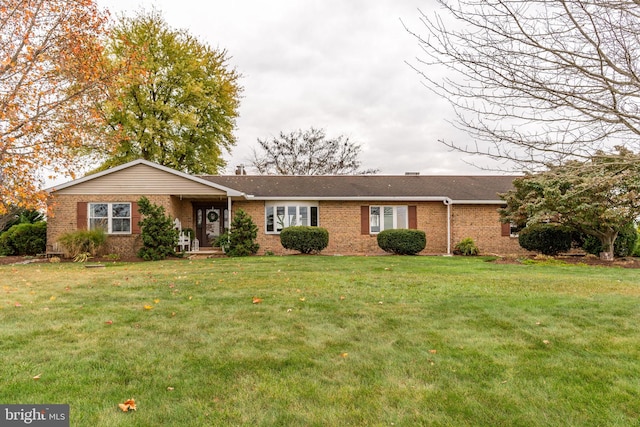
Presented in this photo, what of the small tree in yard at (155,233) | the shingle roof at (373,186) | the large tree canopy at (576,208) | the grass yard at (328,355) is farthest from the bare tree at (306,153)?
the grass yard at (328,355)

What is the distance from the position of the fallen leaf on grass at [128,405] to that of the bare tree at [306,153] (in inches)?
1251

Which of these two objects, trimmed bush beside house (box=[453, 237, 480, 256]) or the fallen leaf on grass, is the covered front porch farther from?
the fallen leaf on grass

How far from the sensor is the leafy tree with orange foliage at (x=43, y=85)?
11.2 m

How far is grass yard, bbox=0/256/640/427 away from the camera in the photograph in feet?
9.02

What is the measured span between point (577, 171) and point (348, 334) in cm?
288

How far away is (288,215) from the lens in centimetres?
1809

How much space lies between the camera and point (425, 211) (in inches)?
722

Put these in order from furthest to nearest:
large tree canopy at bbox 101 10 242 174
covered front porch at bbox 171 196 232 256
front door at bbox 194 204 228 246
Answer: large tree canopy at bbox 101 10 242 174 < front door at bbox 194 204 228 246 < covered front porch at bbox 171 196 232 256

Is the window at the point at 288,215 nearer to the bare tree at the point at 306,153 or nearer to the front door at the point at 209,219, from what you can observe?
the front door at the point at 209,219

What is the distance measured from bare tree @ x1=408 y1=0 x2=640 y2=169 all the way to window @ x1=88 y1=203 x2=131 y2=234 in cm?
1589

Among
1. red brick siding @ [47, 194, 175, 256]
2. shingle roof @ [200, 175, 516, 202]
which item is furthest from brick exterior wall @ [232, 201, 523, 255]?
red brick siding @ [47, 194, 175, 256]

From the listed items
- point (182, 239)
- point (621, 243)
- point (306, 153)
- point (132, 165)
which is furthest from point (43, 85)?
point (306, 153)

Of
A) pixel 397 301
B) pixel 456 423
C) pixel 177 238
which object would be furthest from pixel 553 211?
pixel 177 238

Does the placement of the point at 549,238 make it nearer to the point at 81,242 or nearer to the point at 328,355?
the point at 328,355
